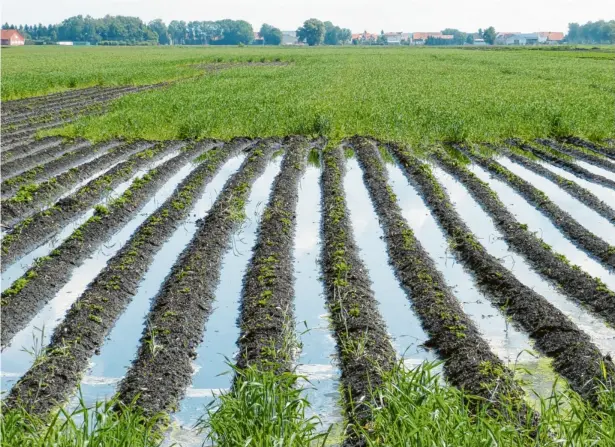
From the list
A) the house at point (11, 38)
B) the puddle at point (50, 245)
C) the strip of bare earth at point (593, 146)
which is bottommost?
the house at point (11, 38)

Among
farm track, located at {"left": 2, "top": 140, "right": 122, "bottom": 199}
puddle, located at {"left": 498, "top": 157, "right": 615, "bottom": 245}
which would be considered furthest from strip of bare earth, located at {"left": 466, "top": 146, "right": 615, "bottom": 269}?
farm track, located at {"left": 2, "top": 140, "right": 122, "bottom": 199}

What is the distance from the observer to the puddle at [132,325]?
5.87 meters

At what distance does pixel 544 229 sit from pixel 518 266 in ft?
6.29

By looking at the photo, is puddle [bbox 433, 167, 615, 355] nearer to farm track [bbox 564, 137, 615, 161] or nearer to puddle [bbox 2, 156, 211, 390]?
puddle [bbox 2, 156, 211, 390]

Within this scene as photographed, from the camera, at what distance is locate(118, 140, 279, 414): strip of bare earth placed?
18.4 feet

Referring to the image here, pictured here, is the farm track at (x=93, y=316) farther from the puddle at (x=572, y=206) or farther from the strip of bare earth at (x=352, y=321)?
the puddle at (x=572, y=206)

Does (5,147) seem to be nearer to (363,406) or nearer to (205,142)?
(205,142)

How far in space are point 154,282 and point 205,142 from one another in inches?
396

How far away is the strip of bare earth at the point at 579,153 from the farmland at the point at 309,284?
11 cm

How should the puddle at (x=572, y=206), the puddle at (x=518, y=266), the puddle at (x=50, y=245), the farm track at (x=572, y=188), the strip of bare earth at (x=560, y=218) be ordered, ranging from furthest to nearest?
the farm track at (x=572, y=188) → the puddle at (x=572, y=206) → the strip of bare earth at (x=560, y=218) → the puddle at (x=50, y=245) → the puddle at (x=518, y=266)

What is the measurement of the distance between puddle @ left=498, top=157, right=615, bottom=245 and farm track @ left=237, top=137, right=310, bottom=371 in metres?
4.17

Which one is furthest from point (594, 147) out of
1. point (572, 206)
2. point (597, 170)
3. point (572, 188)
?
point (572, 206)

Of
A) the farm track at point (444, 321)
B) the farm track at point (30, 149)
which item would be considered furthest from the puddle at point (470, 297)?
the farm track at point (30, 149)

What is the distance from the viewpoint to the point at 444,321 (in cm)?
686
